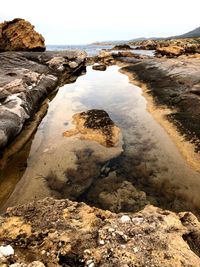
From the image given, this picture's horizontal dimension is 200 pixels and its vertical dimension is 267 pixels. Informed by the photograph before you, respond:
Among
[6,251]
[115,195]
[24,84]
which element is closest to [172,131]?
[115,195]

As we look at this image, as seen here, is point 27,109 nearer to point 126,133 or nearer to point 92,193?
point 126,133

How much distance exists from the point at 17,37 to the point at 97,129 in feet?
78.6

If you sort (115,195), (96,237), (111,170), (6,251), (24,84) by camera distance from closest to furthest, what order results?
1. (6,251)
2. (96,237)
3. (115,195)
4. (111,170)
5. (24,84)

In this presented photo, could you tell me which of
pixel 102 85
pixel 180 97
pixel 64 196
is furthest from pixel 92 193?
pixel 102 85

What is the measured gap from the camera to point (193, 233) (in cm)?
503

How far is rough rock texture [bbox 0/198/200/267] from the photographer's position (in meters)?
4.25

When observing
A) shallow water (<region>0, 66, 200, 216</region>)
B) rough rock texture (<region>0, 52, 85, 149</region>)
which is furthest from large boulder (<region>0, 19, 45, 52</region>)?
shallow water (<region>0, 66, 200, 216</region>)

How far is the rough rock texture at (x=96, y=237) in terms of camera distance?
4.25 metres

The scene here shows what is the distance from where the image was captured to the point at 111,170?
9.56 m

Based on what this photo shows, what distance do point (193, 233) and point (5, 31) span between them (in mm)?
32455

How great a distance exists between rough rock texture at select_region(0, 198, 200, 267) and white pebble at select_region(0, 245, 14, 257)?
9 cm

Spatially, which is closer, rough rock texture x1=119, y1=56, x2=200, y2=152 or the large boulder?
rough rock texture x1=119, y1=56, x2=200, y2=152

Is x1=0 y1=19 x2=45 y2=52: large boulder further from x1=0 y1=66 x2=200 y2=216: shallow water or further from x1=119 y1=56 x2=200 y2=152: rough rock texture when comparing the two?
x1=0 y1=66 x2=200 y2=216: shallow water

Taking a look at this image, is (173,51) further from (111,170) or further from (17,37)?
(111,170)
